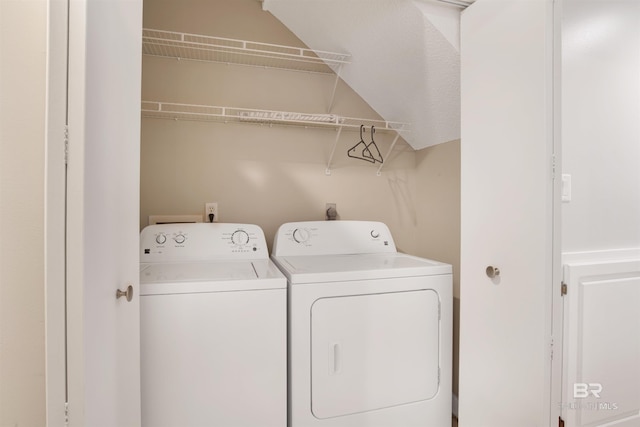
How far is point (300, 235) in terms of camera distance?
1969 millimetres

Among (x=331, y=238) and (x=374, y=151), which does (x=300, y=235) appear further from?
(x=374, y=151)

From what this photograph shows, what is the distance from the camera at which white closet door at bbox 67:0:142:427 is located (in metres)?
0.70

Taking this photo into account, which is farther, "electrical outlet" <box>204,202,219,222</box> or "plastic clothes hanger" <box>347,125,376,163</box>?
"plastic clothes hanger" <box>347,125,376,163</box>

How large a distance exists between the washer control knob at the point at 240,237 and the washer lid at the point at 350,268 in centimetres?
20

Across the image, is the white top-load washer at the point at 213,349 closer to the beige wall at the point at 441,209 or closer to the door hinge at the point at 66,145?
the door hinge at the point at 66,145

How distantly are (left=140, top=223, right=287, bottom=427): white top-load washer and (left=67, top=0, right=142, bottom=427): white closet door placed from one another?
0.33 feet

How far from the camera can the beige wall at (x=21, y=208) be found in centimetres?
79

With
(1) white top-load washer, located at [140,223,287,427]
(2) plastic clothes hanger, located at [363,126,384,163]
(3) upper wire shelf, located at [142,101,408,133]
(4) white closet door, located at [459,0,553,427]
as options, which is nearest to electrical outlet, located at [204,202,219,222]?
(3) upper wire shelf, located at [142,101,408,133]

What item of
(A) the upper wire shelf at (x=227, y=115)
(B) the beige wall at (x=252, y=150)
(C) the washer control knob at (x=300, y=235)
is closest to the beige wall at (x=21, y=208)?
(A) the upper wire shelf at (x=227, y=115)

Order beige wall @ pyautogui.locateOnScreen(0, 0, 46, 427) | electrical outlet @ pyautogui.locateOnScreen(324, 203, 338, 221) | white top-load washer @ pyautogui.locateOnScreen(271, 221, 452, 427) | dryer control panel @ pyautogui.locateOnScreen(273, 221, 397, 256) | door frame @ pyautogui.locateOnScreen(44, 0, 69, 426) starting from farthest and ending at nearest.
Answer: electrical outlet @ pyautogui.locateOnScreen(324, 203, 338, 221) < dryer control panel @ pyautogui.locateOnScreen(273, 221, 397, 256) < white top-load washer @ pyautogui.locateOnScreen(271, 221, 452, 427) < beige wall @ pyautogui.locateOnScreen(0, 0, 46, 427) < door frame @ pyautogui.locateOnScreen(44, 0, 69, 426)

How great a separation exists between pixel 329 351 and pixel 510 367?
701 millimetres

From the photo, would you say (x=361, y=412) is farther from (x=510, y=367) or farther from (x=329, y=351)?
(x=510, y=367)

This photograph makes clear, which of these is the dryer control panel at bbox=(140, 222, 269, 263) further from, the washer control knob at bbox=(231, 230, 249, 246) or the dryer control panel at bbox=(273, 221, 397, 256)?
the dryer control panel at bbox=(273, 221, 397, 256)

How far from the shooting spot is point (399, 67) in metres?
1.86
